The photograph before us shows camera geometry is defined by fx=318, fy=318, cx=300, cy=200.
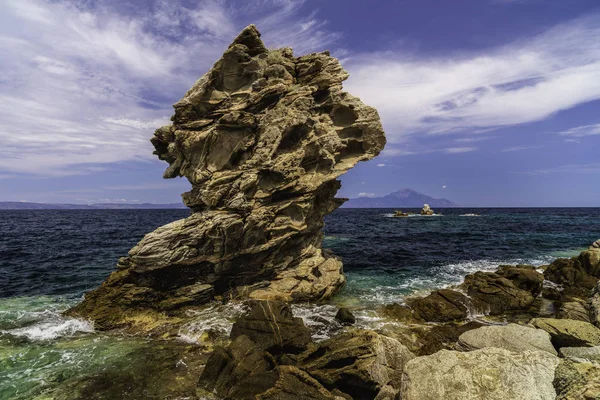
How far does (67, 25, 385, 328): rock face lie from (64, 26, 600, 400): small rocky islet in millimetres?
99

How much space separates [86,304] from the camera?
20406 millimetres

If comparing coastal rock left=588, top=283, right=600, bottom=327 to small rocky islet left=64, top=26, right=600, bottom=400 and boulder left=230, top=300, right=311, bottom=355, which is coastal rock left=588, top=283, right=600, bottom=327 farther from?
boulder left=230, top=300, right=311, bottom=355

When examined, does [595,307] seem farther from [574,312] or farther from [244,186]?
[244,186]

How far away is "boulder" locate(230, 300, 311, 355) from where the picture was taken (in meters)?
14.6

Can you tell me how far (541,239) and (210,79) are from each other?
6116cm

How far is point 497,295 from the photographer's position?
2238 centimetres

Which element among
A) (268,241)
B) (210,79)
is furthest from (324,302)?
(210,79)

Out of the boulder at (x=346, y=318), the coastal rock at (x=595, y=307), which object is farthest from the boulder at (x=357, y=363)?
the coastal rock at (x=595, y=307)

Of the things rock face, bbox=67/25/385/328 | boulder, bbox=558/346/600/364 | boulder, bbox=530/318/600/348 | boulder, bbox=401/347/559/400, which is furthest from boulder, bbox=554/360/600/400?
rock face, bbox=67/25/385/328

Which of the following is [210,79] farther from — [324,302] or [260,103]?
[324,302]

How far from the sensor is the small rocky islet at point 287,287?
37.4ft

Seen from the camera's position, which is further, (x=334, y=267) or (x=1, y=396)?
(x=334, y=267)

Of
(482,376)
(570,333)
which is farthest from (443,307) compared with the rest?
(482,376)

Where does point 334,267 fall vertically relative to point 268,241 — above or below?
below
